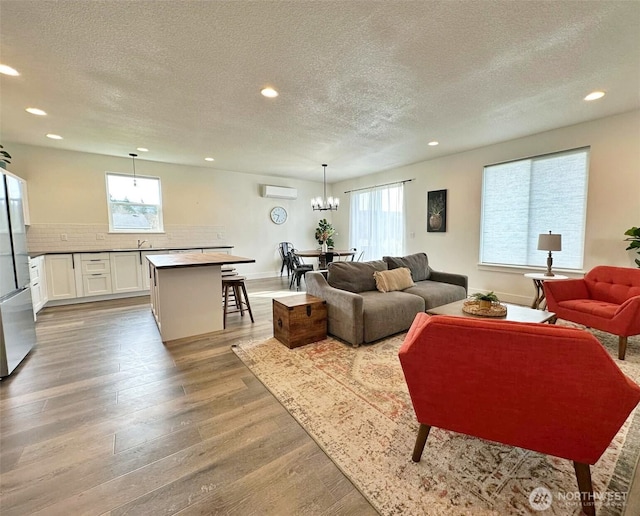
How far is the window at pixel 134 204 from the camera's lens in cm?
543

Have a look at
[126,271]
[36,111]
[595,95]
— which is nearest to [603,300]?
[595,95]

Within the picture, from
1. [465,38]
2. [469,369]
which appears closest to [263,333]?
[469,369]

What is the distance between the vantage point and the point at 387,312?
3049mm

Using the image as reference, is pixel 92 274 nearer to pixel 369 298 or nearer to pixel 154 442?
pixel 154 442

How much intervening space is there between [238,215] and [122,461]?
5809 mm

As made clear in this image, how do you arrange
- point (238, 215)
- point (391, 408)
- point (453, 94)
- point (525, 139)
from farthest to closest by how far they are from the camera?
point (238, 215)
point (525, 139)
point (453, 94)
point (391, 408)

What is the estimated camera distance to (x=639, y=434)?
66.6 inches

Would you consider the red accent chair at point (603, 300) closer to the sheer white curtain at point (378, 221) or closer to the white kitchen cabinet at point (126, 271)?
the sheer white curtain at point (378, 221)

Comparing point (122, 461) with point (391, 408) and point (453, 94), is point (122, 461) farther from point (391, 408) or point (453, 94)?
point (453, 94)

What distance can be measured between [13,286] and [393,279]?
3909mm

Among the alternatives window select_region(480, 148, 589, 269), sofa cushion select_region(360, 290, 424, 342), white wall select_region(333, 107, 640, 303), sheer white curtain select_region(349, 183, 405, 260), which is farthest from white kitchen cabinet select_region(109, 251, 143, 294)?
window select_region(480, 148, 589, 269)

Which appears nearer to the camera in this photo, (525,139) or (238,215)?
(525,139)

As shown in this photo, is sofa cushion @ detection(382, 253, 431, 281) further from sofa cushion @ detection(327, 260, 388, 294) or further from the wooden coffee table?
the wooden coffee table

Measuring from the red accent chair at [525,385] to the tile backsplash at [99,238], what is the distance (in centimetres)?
Answer: 585
